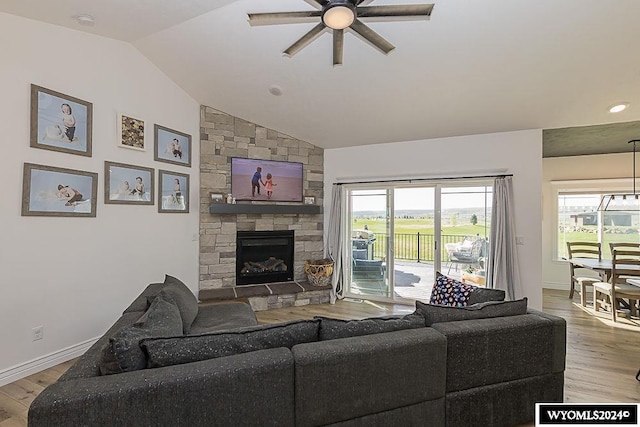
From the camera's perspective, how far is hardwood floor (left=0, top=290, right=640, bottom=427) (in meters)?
2.38

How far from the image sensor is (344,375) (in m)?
1.55

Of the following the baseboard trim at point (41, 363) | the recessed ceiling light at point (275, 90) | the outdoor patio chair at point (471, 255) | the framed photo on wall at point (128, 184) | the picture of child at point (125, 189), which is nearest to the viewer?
the baseboard trim at point (41, 363)

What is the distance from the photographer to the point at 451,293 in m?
2.67

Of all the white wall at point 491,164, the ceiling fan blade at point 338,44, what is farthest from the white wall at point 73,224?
the white wall at point 491,164

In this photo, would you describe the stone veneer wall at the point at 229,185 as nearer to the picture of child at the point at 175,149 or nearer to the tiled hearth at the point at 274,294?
the tiled hearth at the point at 274,294

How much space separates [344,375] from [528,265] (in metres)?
3.86

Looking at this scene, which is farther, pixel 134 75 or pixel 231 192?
pixel 231 192

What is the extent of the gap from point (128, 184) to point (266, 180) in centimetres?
203

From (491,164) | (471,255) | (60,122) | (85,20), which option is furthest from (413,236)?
(85,20)

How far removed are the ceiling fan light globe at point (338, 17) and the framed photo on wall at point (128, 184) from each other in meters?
2.79

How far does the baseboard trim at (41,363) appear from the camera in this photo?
258 cm

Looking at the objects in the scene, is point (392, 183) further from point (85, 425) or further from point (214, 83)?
point (85, 425)

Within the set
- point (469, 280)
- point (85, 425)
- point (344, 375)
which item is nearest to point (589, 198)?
point (469, 280)

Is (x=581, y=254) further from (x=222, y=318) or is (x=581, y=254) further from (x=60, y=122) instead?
(x=60, y=122)
